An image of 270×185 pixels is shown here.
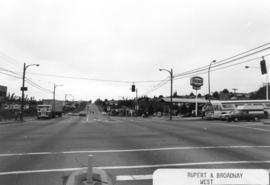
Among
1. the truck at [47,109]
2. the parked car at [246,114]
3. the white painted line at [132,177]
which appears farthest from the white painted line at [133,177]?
the truck at [47,109]

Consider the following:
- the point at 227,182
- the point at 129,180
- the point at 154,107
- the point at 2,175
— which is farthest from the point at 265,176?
the point at 154,107

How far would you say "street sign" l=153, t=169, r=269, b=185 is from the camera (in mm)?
3426

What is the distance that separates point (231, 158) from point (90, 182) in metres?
9.03


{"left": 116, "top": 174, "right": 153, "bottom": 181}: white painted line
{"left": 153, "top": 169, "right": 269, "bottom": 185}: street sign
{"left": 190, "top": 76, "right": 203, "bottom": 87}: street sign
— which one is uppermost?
{"left": 190, "top": 76, "right": 203, "bottom": 87}: street sign

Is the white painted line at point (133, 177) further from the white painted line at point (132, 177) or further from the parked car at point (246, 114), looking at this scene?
the parked car at point (246, 114)

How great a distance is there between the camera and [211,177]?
343cm

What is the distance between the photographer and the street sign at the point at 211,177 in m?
3.43

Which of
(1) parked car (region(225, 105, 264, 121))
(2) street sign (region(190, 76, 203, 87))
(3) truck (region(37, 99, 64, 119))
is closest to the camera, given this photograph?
(1) parked car (region(225, 105, 264, 121))

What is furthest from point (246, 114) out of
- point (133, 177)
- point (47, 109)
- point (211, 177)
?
point (211, 177)

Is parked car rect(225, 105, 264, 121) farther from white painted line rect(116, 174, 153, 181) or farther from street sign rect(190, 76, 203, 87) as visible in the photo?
white painted line rect(116, 174, 153, 181)

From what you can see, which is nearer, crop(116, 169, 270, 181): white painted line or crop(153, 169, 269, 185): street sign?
crop(153, 169, 269, 185): street sign

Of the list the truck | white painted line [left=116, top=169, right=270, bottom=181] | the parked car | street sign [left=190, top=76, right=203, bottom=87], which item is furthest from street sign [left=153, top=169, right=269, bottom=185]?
street sign [left=190, top=76, right=203, bottom=87]

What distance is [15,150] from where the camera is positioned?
16594 millimetres

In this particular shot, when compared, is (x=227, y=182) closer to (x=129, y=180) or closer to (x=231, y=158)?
(x=129, y=180)
